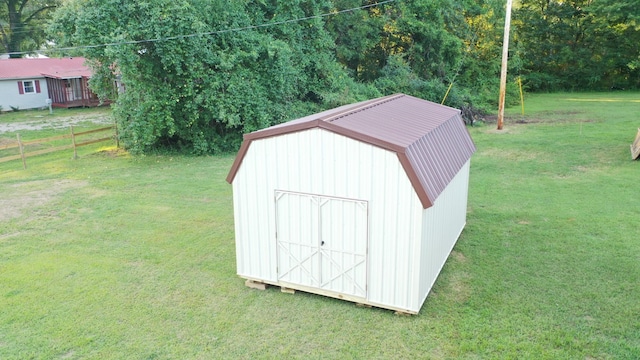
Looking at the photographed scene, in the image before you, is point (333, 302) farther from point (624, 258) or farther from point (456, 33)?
point (456, 33)

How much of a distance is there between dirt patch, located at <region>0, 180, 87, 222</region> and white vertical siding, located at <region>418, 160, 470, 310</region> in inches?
341

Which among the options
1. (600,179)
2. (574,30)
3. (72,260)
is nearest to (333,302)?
(72,260)

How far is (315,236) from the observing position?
6.74 metres

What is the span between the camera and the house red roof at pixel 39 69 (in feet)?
94.4

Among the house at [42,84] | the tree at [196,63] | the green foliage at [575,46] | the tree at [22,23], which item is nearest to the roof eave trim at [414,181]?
the tree at [196,63]

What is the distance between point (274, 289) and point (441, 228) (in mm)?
2575

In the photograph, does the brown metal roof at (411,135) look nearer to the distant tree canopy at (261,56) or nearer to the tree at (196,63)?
the tree at (196,63)

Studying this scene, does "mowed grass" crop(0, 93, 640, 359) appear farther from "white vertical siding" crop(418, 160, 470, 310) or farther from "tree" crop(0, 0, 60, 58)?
"tree" crop(0, 0, 60, 58)

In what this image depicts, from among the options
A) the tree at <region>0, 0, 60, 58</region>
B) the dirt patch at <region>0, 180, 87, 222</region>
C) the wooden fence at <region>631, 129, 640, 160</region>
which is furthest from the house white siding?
the wooden fence at <region>631, 129, 640, 160</region>

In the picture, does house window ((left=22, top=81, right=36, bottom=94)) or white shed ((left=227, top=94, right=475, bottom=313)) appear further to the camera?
house window ((left=22, top=81, right=36, bottom=94))

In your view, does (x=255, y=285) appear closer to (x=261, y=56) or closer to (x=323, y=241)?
(x=323, y=241)

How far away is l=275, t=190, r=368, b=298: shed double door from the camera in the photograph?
6500 millimetres

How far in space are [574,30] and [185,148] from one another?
95.9 ft

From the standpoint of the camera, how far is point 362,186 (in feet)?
20.7
